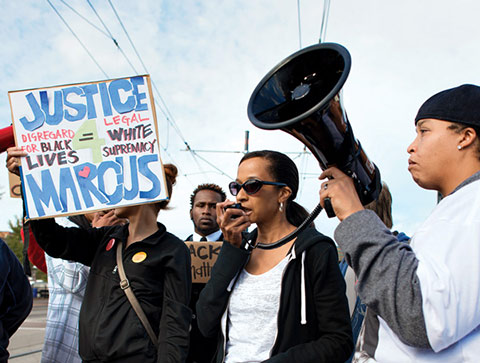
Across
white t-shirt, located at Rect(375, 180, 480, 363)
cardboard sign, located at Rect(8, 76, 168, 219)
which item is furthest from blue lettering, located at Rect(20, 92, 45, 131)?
white t-shirt, located at Rect(375, 180, 480, 363)

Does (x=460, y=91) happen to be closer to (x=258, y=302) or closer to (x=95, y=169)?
(x=258, y=302)

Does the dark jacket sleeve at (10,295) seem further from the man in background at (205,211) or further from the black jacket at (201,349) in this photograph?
the man in background at (205,211)

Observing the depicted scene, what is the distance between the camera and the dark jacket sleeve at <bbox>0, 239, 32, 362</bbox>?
1.72 m

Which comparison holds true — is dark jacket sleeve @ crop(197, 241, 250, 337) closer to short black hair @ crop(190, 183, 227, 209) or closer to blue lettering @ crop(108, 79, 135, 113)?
blue lettering @ crop(108, 79, 135, 113)

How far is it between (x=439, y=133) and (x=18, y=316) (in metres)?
1.94

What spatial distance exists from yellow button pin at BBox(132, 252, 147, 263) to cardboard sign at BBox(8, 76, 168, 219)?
275 millimetres

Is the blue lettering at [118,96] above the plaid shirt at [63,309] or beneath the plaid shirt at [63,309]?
above

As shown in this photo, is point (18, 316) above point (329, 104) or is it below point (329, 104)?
below

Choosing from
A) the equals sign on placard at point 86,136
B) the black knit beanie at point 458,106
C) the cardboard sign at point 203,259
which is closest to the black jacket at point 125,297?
the equals sign on placard at point 86,136

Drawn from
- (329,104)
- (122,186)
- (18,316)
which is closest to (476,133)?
(329,104)

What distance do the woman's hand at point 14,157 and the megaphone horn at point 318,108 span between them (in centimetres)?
139

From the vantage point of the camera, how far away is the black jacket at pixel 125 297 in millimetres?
1783

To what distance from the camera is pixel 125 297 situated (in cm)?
188

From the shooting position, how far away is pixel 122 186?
6.84ft
